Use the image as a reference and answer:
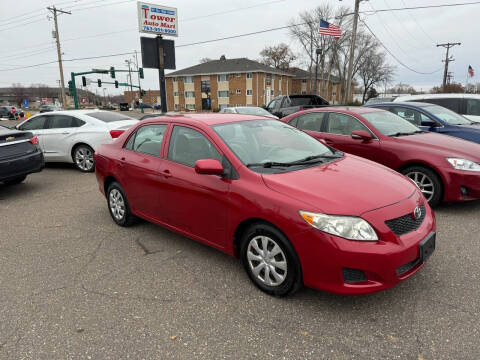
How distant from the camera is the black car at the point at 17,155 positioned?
6.20m

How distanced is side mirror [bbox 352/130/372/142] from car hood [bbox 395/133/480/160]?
17.2 inches

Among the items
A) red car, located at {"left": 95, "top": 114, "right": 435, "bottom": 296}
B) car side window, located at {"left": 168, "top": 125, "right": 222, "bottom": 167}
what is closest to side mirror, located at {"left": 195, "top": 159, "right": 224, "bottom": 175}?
red car, located at {"left": 95, "top": 114, "right": 435, "bottom": 296}

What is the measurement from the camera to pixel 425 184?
497cm

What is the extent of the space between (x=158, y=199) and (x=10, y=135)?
4388mm

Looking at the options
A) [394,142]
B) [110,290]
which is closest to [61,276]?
[110,290]

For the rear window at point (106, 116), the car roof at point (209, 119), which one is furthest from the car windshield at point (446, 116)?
the rear window at point (106, 116)

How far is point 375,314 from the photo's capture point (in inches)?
107

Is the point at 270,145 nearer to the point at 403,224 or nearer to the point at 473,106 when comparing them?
the point at 403,224

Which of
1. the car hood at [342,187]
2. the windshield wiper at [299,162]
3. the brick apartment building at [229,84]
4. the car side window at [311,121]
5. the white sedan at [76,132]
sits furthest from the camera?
the brick apartment building at [229,84]

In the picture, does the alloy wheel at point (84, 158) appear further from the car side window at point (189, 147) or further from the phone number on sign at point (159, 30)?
the phone number on sign at point (159, 30)

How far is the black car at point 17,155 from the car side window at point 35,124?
6.32ft

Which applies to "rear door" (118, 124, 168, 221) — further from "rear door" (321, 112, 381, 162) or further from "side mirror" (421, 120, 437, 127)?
"side mirror" (421, 120, 437, 127)

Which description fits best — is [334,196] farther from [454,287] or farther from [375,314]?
[454,287]

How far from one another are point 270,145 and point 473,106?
8.39 metres
